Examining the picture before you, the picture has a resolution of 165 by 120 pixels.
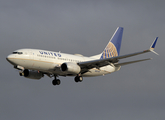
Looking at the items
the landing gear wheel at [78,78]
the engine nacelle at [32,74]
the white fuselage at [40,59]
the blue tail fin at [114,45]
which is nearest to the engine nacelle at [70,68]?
the white fuselage at [40,59]

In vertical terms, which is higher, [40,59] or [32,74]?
[40,59]

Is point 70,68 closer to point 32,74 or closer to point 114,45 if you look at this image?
point 32,74

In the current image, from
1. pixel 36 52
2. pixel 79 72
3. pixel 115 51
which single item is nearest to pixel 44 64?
pixel 36 52

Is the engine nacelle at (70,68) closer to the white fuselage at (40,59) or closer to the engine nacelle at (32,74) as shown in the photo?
the white fuselage at (40,59)

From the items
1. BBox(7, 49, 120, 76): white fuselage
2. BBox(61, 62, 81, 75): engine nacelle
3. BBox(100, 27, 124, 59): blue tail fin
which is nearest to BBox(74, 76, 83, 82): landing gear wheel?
BBox(7, 49, 120, 76): white fuselage

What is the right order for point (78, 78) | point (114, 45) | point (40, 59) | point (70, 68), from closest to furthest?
point (40, 59) < point (70, 68) < point (78, 78) < point (114, 45)

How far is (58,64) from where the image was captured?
51.3 metres

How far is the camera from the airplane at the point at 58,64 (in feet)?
158

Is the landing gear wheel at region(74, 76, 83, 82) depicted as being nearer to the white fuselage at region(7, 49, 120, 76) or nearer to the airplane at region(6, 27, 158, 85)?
the airplane at region(6, 27, 158, 85)

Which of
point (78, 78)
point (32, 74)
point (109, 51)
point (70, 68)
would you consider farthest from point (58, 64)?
point (109, 51)

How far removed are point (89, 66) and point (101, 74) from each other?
536 centimetres

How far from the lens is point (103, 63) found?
5353 centimetres

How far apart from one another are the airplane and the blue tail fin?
414 cm

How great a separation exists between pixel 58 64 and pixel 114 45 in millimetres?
19042
